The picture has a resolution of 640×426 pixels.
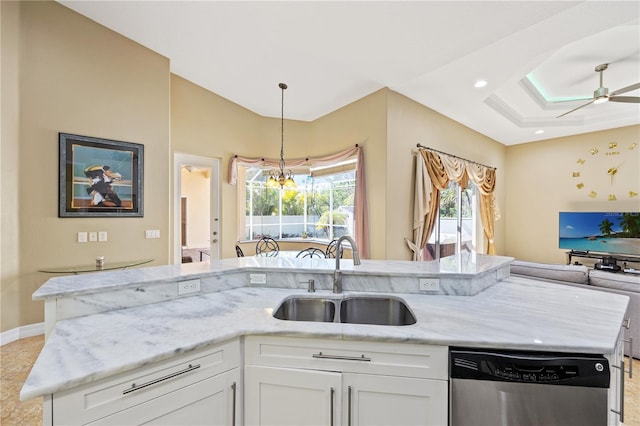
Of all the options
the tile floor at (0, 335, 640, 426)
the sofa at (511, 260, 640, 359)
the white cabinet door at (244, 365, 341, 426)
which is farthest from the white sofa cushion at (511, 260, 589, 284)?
the white cabinet door at (244, 365, 341, 426)

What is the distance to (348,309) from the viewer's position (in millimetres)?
1744

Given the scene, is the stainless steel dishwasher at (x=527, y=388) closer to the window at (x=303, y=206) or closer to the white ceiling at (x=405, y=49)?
the white ceiling at (x=405, y=49)

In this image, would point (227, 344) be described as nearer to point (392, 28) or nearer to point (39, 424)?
point (39, 424)

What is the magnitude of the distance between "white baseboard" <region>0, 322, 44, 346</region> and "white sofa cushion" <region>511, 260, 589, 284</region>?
207 inches

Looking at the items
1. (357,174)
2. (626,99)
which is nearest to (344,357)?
(357,174)

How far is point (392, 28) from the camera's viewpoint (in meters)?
2.50

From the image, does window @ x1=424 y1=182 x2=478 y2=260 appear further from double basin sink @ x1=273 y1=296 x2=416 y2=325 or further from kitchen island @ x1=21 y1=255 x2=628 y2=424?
double basin sink @ x1=273 y1=296 x2=416 y2=325

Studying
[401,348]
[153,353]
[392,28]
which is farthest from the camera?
[392,28]

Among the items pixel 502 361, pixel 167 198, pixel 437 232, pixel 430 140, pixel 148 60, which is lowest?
pixel 502 361

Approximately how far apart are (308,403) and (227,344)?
44cm

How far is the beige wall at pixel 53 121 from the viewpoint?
2.68 meters

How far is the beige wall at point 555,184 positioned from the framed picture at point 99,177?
23.8ft

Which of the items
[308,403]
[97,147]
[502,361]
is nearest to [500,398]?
[502,361]

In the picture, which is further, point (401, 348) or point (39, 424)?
point (39, 424)
